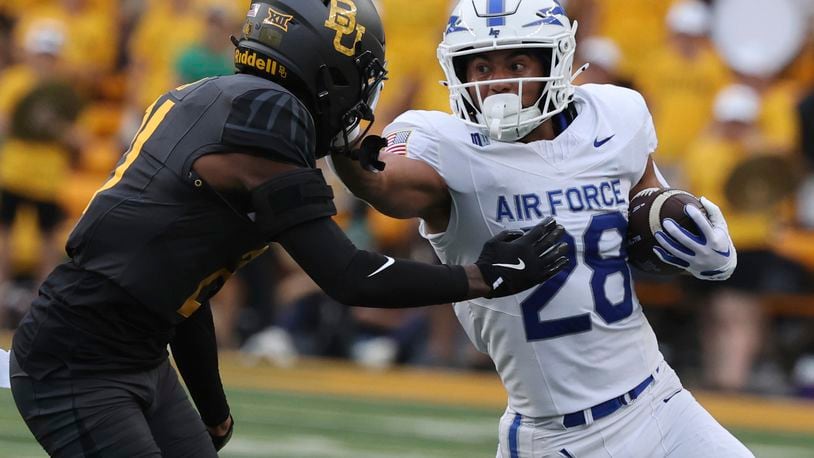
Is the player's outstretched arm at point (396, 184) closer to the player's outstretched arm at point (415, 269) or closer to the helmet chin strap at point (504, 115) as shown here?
the helmet chin strap at point (504, 115)

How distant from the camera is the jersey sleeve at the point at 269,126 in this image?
2957 mm

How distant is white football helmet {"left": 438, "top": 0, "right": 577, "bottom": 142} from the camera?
3.41 metres

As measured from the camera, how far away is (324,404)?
733 centimetres

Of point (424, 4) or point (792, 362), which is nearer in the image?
point (792, 362)

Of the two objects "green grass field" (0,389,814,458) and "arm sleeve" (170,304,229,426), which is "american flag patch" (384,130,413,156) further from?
"green grass field" (0,389,814,458)

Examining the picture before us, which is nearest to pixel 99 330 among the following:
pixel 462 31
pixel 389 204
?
pixel 389 204

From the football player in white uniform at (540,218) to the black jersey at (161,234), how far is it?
1.35 feet

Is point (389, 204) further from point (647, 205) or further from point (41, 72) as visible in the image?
point (41, 72)

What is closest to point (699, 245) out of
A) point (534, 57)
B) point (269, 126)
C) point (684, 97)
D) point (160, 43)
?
point (534, 57)

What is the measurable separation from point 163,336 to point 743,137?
16.6 feet

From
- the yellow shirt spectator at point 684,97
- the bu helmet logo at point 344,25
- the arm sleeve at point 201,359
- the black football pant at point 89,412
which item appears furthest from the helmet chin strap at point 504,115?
the yellow shirt spectator at point 684,97

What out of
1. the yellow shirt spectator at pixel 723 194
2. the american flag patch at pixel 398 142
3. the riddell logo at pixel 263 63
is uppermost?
the riddell logo at pixel 263 63

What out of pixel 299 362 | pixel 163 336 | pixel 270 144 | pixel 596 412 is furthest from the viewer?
pixel 299 362

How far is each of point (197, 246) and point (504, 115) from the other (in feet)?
2.61
